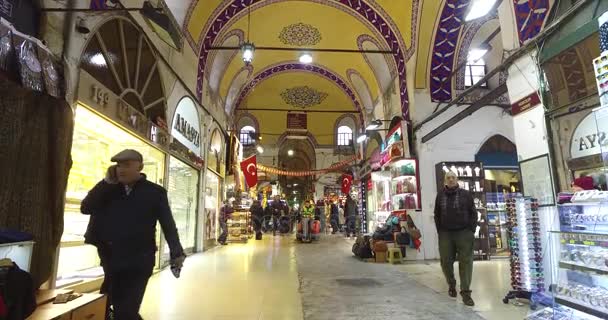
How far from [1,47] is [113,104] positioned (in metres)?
1.78

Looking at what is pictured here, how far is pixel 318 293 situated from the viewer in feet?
15.2

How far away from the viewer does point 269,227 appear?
2042 centimetres

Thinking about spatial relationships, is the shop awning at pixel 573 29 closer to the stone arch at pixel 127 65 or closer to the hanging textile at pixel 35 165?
the hanging textile at pixel 35 165

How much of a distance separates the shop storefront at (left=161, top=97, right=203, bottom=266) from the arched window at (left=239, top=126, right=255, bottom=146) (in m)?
10.4

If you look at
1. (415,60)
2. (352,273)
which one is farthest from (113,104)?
(415,60)

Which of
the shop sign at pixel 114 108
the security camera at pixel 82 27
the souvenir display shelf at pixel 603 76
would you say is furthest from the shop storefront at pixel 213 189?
the souvenir display shelf at pixel 603 76

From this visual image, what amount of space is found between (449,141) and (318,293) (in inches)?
222

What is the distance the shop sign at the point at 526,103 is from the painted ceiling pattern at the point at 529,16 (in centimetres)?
72

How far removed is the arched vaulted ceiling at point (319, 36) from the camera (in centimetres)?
876

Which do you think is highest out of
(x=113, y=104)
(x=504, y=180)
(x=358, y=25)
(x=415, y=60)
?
(x=358, y=25)

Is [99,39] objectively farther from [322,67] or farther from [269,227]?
[269,227]

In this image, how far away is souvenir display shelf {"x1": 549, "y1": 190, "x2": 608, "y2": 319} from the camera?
303 centimetres

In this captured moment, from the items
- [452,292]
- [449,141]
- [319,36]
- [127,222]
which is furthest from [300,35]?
[127,222]

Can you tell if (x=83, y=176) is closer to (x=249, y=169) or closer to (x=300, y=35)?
(x=300, y=35)
